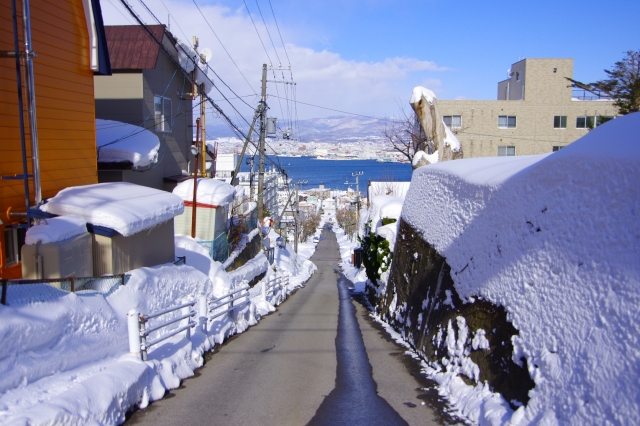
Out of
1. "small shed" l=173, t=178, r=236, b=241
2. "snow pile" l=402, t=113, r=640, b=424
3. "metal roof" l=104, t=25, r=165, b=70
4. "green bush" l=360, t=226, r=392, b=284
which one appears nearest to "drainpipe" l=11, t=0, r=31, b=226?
"snow pile" l=402, t=113, r=640, b=424

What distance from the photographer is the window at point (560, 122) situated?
28.7 meters

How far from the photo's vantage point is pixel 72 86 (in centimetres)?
1191

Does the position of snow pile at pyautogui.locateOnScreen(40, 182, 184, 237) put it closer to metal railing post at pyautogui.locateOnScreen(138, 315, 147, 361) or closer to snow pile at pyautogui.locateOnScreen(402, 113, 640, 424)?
metal railing post at pyautogui.locateOnScreen(138, 315, 147, 361)

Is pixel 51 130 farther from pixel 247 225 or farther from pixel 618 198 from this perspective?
pixel 247 225

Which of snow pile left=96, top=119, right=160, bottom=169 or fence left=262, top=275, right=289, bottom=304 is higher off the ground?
snow pile left=96, top=119, right=160, bottom=169

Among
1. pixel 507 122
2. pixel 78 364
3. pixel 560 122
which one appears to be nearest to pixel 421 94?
pixel 78 364

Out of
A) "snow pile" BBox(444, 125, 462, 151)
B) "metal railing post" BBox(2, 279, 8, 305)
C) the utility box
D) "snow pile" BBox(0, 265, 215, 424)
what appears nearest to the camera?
"snow pile" BBox(0, 265, 215, 424)

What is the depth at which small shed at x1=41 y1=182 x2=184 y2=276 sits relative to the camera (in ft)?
33.3

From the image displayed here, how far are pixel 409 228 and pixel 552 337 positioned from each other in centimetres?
799

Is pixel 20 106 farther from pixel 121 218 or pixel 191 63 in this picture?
pixel 191 63

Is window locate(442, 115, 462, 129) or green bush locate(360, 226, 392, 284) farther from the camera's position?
window locate(442, 115, 462, 129)

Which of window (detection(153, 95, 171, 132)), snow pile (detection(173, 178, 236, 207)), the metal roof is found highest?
the metal roof

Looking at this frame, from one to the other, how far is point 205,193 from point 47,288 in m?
12.5

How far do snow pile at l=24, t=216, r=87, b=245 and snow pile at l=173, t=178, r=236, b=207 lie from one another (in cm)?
912
